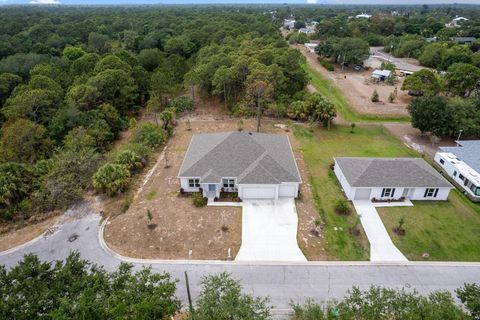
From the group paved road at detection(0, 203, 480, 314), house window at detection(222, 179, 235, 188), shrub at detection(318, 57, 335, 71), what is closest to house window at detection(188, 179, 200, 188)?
house window at detection(222, 179, 235, 188)

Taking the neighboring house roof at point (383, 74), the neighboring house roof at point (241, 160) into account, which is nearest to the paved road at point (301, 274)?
the neighboring house roof at point (241, 160)

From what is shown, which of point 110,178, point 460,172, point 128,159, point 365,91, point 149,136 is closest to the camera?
point 110,178

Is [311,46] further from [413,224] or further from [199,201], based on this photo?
[199,201]

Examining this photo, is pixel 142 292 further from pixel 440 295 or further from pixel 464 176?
pixel 464 176

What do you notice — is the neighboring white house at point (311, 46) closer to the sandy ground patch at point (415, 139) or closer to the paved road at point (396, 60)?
the paved road at point (396, 60)

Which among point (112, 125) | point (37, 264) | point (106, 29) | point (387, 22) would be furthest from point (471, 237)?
point (387, 22)

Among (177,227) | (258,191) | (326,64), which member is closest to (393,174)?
(258,191)
